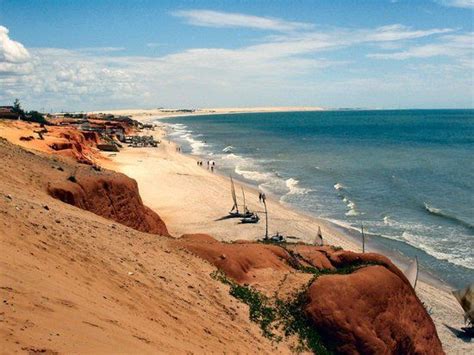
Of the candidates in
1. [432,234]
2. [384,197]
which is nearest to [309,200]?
[384,197]

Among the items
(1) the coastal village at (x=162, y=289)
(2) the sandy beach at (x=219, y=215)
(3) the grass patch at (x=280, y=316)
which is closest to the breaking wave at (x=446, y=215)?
(2) the sandy beach at (x=219, y=215)

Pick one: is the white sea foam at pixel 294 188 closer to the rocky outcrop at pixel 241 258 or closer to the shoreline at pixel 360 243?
the shoreline at pixel 360 243

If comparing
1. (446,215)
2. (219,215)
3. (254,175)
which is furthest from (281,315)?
(254,175)

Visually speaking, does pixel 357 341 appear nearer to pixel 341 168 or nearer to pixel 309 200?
pixel 309 200

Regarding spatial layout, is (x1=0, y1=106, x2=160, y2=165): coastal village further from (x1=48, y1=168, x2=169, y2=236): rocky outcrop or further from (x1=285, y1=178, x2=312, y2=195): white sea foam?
(x1=285, y1=178, x2=312, y2=195): white sea foam

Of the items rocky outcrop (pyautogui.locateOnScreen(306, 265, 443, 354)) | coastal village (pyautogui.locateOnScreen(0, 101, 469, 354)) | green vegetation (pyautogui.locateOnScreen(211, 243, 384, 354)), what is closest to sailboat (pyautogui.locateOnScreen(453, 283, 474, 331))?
coastal village (pyautogui.locateOnScreen(0, 101, 469, 354))

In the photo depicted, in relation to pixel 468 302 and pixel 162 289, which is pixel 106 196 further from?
pixel 468 302
